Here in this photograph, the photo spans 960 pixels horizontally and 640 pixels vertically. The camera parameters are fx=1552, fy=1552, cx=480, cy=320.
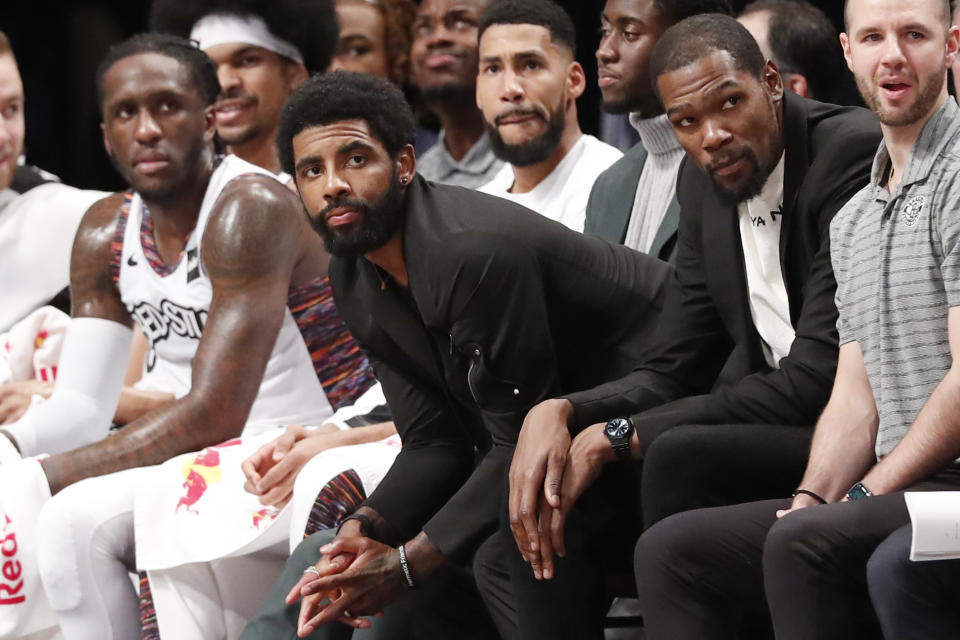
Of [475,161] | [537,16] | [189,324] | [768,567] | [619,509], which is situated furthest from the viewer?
[475,161]

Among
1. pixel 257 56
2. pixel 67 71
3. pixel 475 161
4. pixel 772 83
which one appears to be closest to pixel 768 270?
pixel 772 83

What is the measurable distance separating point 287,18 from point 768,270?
208 centimetres

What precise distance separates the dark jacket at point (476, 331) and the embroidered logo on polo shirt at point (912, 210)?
0.64 meters

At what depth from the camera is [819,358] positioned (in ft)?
8.25

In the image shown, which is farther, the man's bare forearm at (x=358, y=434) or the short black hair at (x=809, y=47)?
the short black hair at (x=809, y=47)

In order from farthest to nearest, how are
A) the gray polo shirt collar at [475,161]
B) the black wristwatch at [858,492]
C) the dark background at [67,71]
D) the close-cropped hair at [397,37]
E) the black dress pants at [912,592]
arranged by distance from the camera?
the dark background at [67,71] → the close-cropped hair at [397,37] → the gray polo shirt collar at [475,161] → the black wristwatch at [858,492] → the black dress pants at [912,592]

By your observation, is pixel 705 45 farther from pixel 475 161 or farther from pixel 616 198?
pixel 475 161

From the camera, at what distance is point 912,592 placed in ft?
6.63

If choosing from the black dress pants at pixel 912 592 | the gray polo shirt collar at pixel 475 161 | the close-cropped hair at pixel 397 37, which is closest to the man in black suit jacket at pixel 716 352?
the black dress pants at pixel 912 592

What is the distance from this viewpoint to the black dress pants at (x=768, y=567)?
2.12 m

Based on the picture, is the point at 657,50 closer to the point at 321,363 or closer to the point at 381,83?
the point at 381,83

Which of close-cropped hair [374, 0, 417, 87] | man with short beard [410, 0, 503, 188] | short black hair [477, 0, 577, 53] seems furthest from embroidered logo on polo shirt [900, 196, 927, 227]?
close-cropped hair [374, 0, 417, 87]

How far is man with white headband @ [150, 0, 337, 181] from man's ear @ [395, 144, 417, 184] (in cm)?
144

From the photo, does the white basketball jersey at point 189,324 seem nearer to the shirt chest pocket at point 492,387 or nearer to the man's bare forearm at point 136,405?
the man's bare forearm at point 136,405
